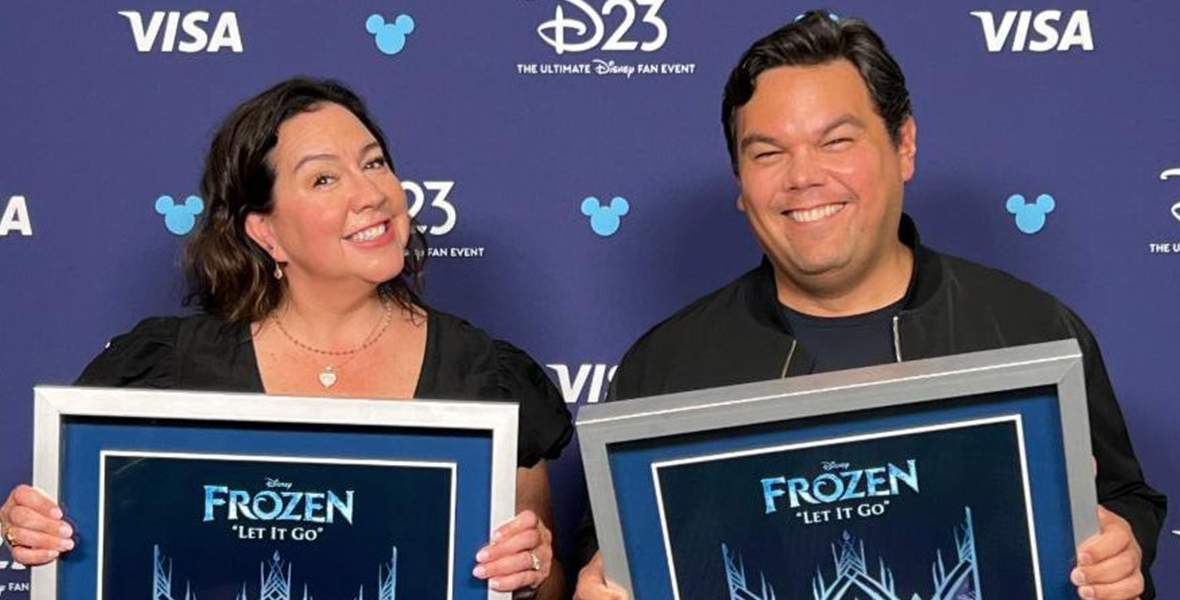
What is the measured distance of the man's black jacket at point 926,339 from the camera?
7.32 feet

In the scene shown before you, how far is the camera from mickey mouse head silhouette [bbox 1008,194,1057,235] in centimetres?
305

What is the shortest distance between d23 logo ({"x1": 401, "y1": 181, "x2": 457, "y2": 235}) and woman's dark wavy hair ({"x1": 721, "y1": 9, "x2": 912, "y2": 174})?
35.0 inches

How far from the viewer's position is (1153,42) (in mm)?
3045

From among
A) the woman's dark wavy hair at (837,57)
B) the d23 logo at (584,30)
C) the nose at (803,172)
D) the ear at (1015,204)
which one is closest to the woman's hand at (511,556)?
the nose at (803,172)

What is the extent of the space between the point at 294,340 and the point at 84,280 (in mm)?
882

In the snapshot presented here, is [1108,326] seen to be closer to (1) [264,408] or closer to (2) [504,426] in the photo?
(2) [504,426]

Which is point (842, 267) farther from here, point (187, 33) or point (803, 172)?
point (187, 33)

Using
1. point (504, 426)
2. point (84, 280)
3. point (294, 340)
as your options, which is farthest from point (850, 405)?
point (84, 280)

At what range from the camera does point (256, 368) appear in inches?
93.4

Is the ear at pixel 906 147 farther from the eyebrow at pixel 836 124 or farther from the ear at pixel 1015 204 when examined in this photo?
the ear at pixel 1015 204

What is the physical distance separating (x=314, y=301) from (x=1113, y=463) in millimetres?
1123

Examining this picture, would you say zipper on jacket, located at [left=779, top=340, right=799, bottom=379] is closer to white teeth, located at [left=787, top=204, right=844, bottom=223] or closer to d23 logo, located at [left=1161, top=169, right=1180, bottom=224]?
white teeth, located at [left=787, top=204, right=844, bottom=223]

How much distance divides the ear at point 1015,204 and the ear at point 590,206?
75 centimetres

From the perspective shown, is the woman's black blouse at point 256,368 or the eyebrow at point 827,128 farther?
the woman's black blouse at point 256,368
